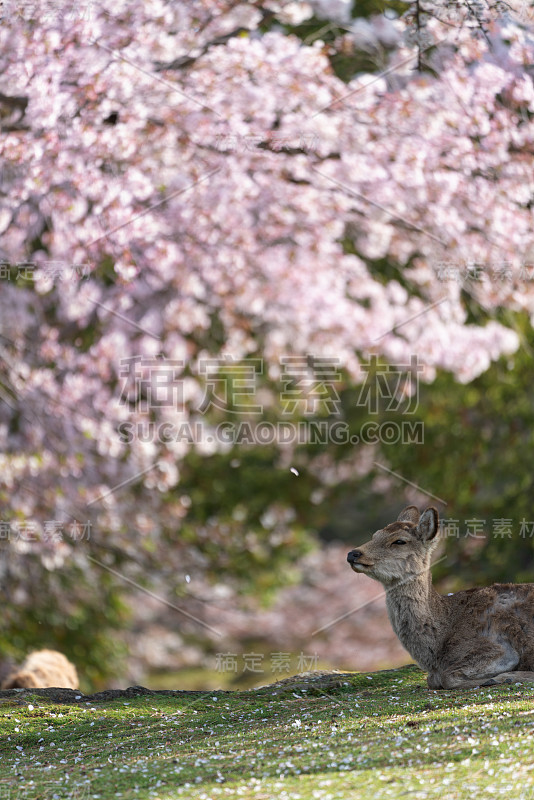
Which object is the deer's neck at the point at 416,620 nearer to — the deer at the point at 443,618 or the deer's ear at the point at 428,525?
the deer at the point at 443,618

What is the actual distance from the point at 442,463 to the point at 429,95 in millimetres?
5164

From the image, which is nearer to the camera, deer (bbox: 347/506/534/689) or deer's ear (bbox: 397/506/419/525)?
deer (bbox: 347/506/534/689)

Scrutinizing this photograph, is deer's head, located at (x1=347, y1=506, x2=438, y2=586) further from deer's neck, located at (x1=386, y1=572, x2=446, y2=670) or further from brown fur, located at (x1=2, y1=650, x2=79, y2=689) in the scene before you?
brown fur, located at (x1=2, y1=650, x2=79, y2=689)

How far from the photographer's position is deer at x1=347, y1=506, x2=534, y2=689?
19.4 feet

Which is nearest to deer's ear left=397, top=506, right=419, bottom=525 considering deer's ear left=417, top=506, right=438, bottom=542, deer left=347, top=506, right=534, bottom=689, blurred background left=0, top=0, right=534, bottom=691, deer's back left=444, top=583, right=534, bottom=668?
deer left=347, top=506, right=534, bottom=689

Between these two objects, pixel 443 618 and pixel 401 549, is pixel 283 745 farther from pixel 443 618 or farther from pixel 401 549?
pixel 443 618

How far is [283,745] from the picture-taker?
5023mm

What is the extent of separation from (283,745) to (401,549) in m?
1.46

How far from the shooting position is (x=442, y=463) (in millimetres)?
12578

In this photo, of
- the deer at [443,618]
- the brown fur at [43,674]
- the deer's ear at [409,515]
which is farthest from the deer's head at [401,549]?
the brown fur at [43,674]

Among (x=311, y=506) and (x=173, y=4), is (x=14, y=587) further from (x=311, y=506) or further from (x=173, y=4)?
(x=173, y=4)

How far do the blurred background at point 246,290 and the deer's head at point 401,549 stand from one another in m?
2.29

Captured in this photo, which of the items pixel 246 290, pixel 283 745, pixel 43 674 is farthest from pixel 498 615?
pixel 246 290

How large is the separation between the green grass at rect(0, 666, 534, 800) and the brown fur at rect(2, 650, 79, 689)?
4.93 feet
